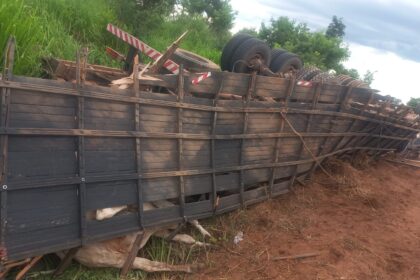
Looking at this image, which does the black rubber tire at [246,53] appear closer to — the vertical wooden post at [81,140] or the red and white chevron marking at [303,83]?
the red and white chevron marking at [303,83]

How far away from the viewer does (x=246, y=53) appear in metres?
6.94

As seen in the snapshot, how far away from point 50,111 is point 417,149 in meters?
9.99

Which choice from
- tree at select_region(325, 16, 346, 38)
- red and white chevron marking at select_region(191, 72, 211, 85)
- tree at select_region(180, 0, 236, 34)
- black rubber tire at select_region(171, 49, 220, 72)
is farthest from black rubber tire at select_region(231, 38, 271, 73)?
tree at select_region(325, 16, 346, 38)

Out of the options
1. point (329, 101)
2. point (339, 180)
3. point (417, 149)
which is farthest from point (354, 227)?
point (417, 149)

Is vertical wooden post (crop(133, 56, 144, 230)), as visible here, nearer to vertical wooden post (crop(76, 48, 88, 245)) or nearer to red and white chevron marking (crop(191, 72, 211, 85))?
vertical wooden post (crop(76, 48, 88, 245))

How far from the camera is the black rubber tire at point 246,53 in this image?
22.8 ft

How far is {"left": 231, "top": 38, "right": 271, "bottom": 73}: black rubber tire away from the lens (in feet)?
22.8

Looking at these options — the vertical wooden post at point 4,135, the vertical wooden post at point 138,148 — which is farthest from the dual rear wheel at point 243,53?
the vertical wooden post at point 4,135

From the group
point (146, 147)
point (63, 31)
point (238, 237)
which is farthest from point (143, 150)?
point (63, 31)

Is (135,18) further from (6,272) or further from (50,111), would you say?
(6,272)

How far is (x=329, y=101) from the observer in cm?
722

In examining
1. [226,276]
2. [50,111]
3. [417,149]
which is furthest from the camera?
[417,149]

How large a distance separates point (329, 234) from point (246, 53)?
315 centimetres

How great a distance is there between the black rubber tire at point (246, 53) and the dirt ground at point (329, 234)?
228 cm
